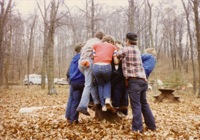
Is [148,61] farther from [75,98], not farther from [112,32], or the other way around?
[112,32]

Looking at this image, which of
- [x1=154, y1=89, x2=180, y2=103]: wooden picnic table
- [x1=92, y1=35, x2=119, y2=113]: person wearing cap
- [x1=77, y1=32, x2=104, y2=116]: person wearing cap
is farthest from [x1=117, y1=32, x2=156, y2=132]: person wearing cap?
[x1=154, y1=89, x2=180, y2=103]: wooden picnic table

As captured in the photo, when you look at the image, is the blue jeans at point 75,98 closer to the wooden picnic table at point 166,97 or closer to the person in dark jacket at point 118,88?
the person in dark jacket at point 118,88

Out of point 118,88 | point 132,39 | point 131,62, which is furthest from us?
point 118,88

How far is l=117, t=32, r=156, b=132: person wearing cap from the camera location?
574cm

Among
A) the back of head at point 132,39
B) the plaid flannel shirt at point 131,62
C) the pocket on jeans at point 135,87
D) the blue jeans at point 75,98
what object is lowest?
the blue jeans at point 75,98

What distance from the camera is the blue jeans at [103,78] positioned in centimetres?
589

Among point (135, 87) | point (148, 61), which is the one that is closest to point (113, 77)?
point (135, 87)

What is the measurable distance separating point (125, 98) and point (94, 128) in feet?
3.48

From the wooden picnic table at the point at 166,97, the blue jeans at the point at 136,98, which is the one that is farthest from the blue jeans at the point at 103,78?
the wooden picnic table at the point at 166,97

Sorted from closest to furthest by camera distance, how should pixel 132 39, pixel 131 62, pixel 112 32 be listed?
pixel 131 62 → pixel 132 39 → pixel 112 32

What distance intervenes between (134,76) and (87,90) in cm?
121

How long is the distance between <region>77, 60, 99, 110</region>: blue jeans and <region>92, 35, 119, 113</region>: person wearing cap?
0.21 m

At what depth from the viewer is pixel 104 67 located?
19.3 feet

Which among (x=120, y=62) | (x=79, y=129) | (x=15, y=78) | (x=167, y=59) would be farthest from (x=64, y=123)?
(x=167, y=59)
